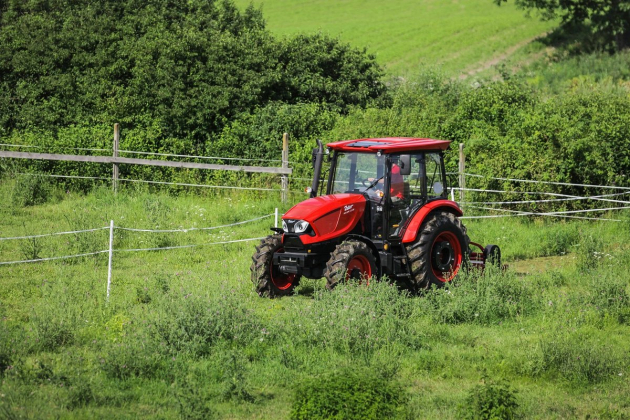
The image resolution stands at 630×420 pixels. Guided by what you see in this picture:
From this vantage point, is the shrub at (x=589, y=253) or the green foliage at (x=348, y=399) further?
the shrub at (x=589, y=253)

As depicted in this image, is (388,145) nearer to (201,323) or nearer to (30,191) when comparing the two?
(201,323)

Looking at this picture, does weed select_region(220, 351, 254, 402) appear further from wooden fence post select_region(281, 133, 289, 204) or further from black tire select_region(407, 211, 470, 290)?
wooden fence post select_region(281, 133, 289, 204)

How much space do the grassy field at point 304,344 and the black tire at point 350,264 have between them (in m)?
0.39

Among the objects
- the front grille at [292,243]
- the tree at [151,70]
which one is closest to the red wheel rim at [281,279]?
the front grille at [292,243]

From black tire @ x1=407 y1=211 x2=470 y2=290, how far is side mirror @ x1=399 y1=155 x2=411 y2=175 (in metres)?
→ 1.05

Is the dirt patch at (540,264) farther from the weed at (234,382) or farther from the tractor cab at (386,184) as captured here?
the weed at (234,382)

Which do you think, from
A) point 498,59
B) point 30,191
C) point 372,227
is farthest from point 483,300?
point 498,59

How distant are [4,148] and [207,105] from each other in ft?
17.1

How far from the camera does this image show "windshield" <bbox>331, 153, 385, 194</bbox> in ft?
36.5

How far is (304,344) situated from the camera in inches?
341

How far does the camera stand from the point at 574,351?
27.0 feet

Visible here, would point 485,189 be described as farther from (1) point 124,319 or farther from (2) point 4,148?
(2) point 4,148

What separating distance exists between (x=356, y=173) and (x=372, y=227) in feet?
2.60

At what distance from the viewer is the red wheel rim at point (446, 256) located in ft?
37.3
